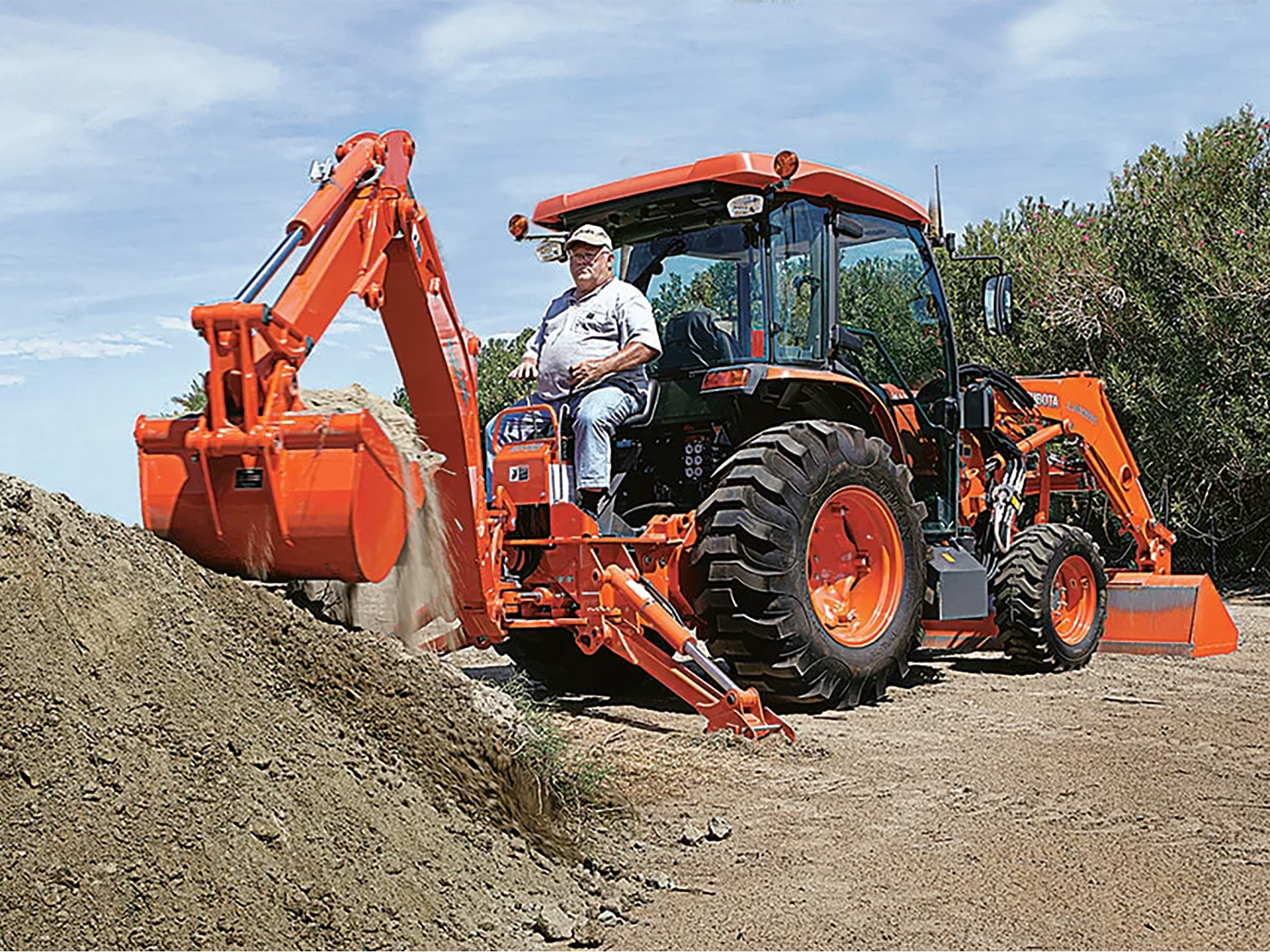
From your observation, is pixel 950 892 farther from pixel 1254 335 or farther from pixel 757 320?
pixel 1254 335

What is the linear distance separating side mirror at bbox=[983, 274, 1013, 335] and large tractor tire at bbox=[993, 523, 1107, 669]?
4.79 ft

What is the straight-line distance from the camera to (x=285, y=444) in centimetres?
426

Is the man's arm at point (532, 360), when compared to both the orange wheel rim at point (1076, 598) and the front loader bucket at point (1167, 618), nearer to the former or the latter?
the orange wheel rim at point (1076, 598)

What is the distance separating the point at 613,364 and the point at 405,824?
322 centimetres

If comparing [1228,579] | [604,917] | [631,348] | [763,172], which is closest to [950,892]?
[604,917]

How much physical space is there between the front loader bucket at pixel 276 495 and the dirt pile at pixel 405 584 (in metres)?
0.27

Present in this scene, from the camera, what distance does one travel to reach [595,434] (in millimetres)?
6574

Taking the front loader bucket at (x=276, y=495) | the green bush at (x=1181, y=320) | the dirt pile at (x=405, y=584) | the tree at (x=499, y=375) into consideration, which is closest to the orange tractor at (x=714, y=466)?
the front loader bucket at (x=276, y=495)

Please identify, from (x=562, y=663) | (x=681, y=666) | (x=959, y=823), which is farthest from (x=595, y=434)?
(x=959, y=823)

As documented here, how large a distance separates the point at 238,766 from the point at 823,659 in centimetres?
360

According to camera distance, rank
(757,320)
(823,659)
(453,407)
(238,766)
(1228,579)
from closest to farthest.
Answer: (238,766) < (453,407) < (823,659) < (757,320) < (1228,579)

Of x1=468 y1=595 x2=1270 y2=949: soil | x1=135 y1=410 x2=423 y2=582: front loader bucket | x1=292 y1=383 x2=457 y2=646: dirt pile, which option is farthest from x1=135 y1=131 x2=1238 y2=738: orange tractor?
x1=468 y1=595 x2=1270 y2=949: soil

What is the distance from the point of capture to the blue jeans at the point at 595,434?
6.55m

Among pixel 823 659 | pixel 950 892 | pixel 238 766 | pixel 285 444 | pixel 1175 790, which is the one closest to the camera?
pixel 238 766
